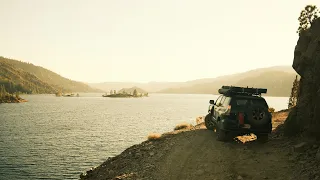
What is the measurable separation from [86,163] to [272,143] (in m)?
20.1

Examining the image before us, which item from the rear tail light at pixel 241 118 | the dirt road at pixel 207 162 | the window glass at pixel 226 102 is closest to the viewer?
the dirt road at pixel 207 162

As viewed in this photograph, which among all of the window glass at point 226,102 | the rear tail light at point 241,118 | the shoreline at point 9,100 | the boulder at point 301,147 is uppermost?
the window glass at point 226,102

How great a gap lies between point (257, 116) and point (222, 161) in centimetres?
334

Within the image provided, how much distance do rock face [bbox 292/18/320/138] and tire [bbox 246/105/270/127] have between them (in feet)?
6.54

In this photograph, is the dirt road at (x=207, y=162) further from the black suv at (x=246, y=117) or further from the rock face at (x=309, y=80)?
the rock face at (x=309, y=80)

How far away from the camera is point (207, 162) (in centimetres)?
1248

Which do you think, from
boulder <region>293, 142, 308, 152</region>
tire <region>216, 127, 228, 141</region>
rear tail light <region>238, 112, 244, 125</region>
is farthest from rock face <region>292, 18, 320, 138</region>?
tire <region>216, 127, 228, 141</region>

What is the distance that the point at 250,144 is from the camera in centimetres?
1484

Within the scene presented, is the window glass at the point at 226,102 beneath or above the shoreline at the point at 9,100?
above

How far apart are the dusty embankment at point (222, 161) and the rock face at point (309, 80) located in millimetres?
963

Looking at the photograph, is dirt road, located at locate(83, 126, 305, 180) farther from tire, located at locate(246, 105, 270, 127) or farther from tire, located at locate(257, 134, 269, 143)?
tire, located at locate(246, 105, 270, 127)

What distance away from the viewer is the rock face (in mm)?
12730

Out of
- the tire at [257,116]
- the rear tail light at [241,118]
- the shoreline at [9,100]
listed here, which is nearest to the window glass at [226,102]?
the rear tail light at [241,118]

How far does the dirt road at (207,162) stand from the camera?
11.0m
